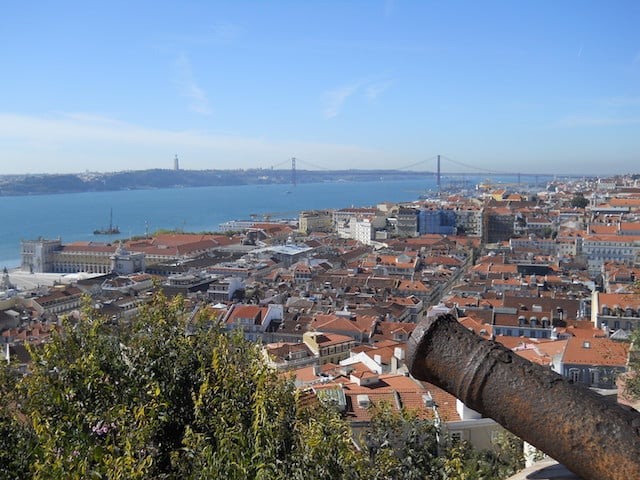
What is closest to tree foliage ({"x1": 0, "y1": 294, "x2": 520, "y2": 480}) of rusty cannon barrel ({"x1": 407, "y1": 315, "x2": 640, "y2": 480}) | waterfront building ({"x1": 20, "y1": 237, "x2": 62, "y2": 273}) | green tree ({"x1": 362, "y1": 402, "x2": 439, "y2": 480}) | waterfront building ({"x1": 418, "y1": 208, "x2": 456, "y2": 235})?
green tree ({"x1": 362, "y1": 402, "x2": 439, "y2": 480})

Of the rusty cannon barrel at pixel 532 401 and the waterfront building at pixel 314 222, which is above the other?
the rusty cannon barrel at pixel 532 401

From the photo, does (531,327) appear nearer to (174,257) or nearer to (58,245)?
(174,257)

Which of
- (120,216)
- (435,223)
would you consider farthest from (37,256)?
(120,216)

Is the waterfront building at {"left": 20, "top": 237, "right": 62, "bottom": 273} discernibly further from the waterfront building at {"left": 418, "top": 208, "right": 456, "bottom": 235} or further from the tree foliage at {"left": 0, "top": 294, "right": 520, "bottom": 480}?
the tree foliage at {"left": 0, "top": 294, "right": 520, "bottom": 480}

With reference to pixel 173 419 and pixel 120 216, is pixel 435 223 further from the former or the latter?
pixel 120 216

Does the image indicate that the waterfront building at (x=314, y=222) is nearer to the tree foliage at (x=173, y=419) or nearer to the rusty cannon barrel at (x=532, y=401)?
the tree foliage at (x=173, y=419)

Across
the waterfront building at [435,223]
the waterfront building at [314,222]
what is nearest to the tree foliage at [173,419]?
the waterfront building at [435,223]
